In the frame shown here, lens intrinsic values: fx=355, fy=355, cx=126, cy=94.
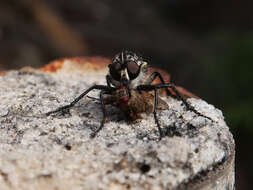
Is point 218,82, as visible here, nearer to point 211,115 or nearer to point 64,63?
point 64,63

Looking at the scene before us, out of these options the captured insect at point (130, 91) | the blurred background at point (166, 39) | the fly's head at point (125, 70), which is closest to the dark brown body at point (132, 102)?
the captured insect at point (130, 91)

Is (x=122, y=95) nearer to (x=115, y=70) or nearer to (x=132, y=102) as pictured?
(x=132, y=102)

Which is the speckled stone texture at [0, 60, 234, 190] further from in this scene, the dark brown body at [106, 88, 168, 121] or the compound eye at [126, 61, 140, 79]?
the compound eye at [126, 61, 140, 79]

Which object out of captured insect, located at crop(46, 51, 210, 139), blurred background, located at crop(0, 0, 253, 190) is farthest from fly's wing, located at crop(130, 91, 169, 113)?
blurred background, located at crop(0, 0, 253, 190)

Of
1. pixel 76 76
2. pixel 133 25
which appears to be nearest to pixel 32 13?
pixel 133 25

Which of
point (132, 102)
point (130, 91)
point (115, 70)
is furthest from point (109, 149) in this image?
point (115, 70)

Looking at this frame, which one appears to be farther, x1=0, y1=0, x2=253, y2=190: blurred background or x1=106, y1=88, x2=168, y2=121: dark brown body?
x1=0, y1=0, x2=253, y2=190: blurred background
